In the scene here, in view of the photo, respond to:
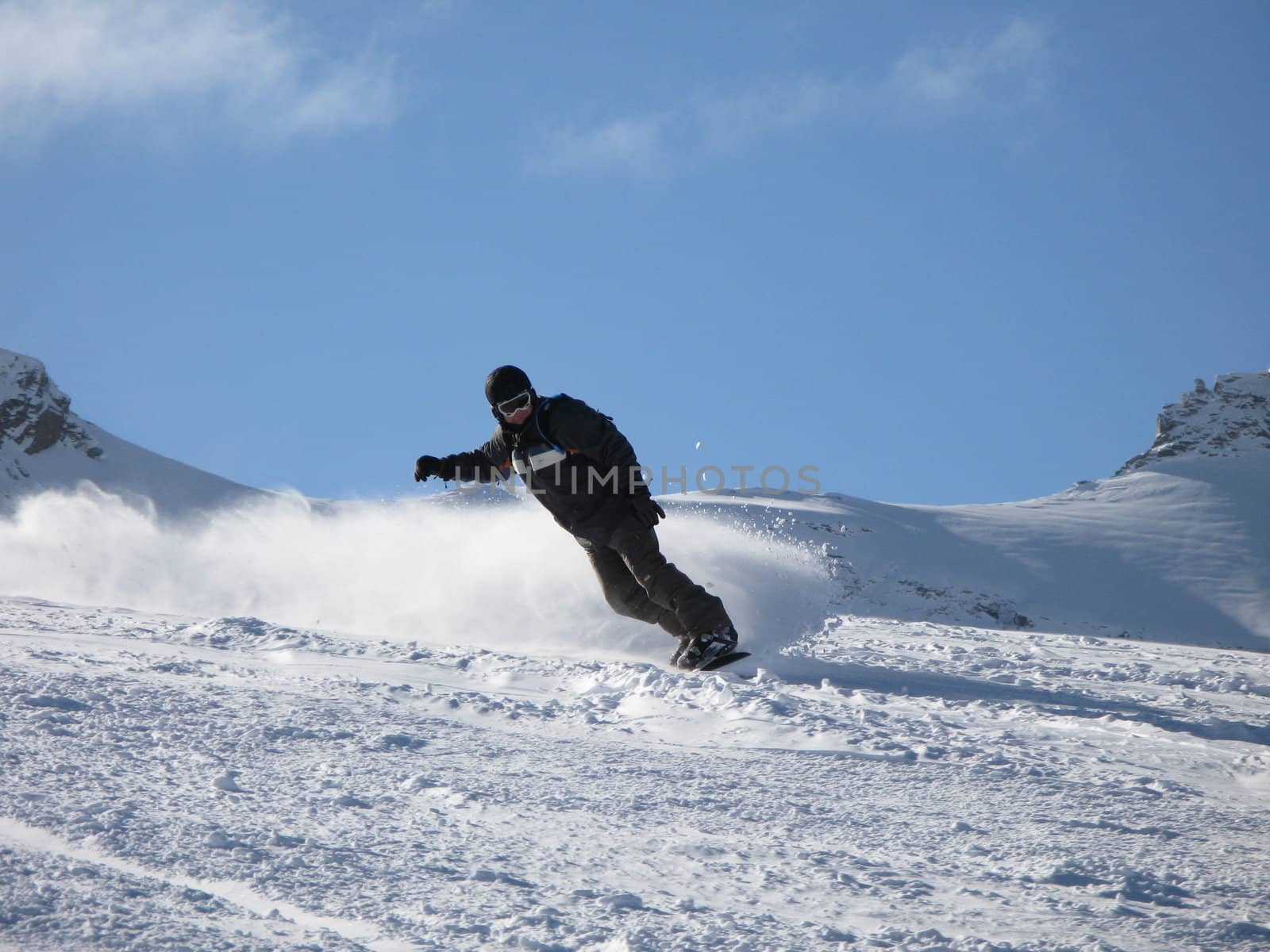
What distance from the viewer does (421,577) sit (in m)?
7.87

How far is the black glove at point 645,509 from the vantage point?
5688 mm

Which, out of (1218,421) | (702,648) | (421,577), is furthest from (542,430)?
(1218,421)

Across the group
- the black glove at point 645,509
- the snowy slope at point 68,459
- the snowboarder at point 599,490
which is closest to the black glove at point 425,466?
the snowboarder at point 599,490

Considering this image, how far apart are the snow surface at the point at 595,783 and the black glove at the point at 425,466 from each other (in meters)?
1.00

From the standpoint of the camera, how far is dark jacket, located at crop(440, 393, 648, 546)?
5613 mm

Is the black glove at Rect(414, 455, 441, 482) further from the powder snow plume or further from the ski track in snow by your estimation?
the ski track in snow

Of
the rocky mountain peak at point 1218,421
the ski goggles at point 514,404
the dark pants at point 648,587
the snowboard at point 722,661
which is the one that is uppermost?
the rocky mountain peak at point 1218,421

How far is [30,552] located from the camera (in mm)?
11516

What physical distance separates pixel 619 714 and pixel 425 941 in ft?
6.37

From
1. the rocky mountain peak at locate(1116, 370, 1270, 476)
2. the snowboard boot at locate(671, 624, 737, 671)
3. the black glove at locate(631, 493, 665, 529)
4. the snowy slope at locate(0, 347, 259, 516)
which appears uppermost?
the rocky mountain peak at locate(1116, 370, 1270, 476)

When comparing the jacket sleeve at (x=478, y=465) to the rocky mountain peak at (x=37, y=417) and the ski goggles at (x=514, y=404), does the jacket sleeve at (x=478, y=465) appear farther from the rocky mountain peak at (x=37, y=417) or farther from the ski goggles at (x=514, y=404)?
the rocky mountain peak at (x=37, y=417)

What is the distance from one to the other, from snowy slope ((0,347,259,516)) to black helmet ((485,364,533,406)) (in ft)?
133

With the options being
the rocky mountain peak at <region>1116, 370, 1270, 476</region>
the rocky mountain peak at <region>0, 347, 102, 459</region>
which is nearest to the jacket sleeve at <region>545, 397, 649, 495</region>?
the rocky mountain peak at <region>0, 347, 102, 459</region>

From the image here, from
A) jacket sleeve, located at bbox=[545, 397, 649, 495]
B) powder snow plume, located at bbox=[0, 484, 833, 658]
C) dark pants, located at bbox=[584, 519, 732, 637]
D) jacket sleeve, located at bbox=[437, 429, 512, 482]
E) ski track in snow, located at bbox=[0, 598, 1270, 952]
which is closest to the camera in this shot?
ski track in snow, located at bbox=[0, 598, 1270, 952]
